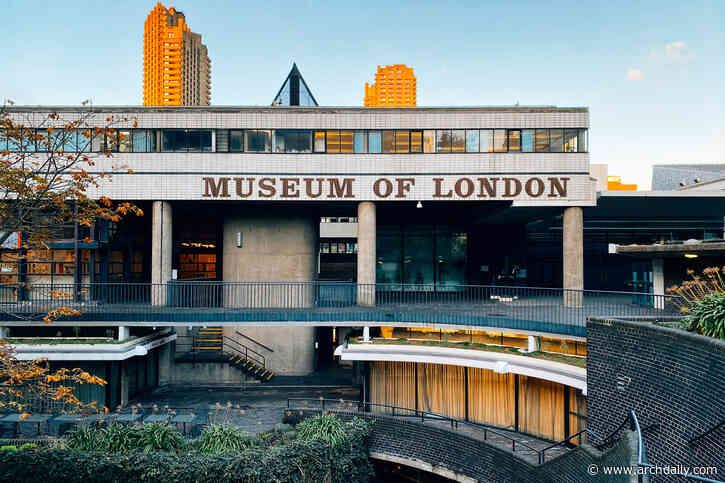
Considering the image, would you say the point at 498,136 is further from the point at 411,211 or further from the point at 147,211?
the point at 147,211

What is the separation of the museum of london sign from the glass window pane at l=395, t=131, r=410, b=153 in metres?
1.40

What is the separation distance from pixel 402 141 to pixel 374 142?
136 cm

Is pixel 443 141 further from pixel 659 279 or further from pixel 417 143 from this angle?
pixel 659 279

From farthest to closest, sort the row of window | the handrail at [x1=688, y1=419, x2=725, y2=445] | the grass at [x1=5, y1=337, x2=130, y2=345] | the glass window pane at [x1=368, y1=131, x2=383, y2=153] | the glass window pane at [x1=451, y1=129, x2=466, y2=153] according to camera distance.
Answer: the glass window pane at [x1=368, y1=131, x2=383, y2=153] < the glass window pane at [x1=451, y1=129, x2=466, y2=153] < the row of window < the grass at [x1=5, y1=337, x2=130, y2=345] < the handrail at [x1=688, y1=419, x2=725, y2=445]

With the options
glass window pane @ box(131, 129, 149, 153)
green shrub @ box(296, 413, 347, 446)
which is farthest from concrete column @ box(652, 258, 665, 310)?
glass window pane @ box(131, 129, 149, 153)

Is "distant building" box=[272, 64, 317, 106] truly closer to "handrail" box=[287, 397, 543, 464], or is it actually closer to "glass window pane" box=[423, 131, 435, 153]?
"glass window pane" box=[423, 131, 435, 153]

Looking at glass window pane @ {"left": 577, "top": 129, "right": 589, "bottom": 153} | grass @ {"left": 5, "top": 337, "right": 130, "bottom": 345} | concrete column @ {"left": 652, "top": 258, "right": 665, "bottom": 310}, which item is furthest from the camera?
glass window pane @ {"left": 577, "top": 129, "right": 589, "bottom": 153}

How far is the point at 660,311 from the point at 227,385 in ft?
60.7

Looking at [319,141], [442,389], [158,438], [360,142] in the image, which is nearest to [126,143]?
[319,141]

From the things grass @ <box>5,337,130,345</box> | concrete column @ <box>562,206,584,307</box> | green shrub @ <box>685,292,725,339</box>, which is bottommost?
grass @ <box>5,337,130,345</box>

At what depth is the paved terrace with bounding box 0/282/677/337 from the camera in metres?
16.8

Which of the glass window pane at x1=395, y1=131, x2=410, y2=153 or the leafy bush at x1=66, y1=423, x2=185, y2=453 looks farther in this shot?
the glass window pane at x1=395, y1=131, x2=410, y2=153

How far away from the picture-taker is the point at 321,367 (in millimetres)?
24859

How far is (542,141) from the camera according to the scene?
2189cm
